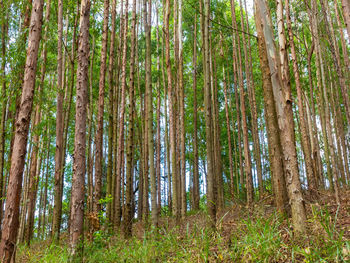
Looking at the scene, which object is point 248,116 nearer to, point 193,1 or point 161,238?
point 193,1

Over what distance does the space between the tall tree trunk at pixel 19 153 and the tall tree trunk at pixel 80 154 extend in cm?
87

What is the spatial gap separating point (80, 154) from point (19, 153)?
1014mm

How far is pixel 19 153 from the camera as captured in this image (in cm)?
439

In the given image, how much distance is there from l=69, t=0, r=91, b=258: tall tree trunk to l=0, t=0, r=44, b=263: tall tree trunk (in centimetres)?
87

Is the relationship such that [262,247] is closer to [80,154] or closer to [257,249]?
[257,249]

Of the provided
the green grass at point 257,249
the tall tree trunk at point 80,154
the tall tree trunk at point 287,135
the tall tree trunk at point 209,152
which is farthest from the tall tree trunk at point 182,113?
the tall tree trunk at point 287,135

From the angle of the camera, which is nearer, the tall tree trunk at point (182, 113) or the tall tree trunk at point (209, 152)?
the tall tree trunk at point (209, 152)

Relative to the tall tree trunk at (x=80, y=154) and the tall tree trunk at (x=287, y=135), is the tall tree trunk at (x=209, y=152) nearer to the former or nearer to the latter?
the tall tree trunk at (x=287, y=135)

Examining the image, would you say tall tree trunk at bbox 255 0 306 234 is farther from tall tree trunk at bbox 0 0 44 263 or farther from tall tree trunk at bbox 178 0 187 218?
tall tree trunk at bbox 178 0 187 218

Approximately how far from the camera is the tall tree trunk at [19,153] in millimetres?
4078

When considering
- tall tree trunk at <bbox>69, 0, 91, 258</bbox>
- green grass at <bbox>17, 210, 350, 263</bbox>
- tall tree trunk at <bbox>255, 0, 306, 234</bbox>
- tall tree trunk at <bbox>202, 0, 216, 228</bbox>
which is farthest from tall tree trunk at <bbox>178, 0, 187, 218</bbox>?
tall tree trunk at <bbox>255, 0, 306, 234</bbox>

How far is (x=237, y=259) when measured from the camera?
3082mm

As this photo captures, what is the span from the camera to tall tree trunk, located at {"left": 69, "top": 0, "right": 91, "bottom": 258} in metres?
4.01

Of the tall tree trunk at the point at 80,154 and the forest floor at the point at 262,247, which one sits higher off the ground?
the tall tree trunk at the point at 80,154
